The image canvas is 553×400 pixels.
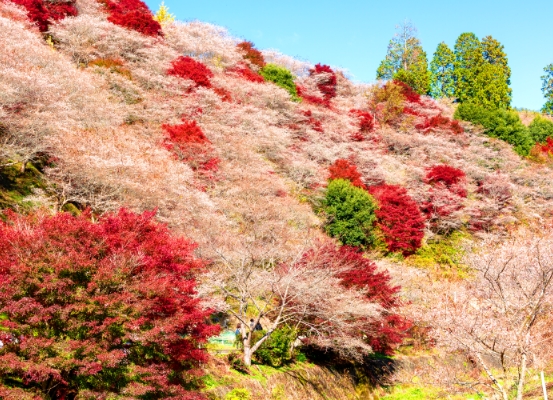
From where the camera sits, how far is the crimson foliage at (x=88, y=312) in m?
6.88

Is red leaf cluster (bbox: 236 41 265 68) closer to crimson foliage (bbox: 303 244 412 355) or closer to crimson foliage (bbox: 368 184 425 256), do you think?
crimson foliage (bbox: 368 184 425 256)

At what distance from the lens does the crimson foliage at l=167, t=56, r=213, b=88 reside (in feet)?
106

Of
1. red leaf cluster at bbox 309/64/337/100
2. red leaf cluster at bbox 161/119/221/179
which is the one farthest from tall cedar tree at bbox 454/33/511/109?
red leaf cluster at bbox 161/119/221/179

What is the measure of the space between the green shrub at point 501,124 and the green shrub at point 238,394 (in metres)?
44.2

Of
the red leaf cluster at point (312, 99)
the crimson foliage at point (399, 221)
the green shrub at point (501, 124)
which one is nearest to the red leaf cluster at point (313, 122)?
the red leaf cluster at point (312, 99)

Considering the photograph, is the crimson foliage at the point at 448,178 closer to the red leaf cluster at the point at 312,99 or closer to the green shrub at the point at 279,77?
the green shrub at the point at 279,77

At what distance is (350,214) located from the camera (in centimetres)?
2556

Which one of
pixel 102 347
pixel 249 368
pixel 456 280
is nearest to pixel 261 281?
pixel 249 368

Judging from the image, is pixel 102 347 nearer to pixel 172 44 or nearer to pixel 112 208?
pixel 112 208

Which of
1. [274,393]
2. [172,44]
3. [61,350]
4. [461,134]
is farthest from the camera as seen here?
[461,134]

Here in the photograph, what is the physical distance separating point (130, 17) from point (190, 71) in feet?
29.7

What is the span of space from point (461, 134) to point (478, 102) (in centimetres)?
895

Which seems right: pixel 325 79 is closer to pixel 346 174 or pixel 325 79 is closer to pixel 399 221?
pixel 346 174

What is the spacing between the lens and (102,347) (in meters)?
7.38
